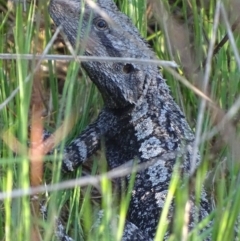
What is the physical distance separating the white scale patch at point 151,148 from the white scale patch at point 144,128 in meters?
0.04

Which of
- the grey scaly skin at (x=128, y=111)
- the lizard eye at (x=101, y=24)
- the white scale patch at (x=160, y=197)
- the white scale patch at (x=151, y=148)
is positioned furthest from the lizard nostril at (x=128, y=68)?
the white scale patch at (x=160, y=197)

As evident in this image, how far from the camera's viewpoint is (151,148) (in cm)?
342

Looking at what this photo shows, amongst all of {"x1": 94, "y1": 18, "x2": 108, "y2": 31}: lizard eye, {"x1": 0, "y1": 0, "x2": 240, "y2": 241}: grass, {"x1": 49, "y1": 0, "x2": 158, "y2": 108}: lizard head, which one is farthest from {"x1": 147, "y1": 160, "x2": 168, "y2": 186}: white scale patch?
{"x1": 94, "y1": 18, "x2": 108, "y2": 31}: lizard eye

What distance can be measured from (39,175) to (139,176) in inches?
17.9

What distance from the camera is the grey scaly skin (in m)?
3.33

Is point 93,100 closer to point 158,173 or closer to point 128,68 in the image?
point 128,68

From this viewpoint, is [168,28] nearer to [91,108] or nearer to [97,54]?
[97,54]

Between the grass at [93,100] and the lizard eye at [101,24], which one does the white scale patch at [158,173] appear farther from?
Answer: the lizard eye at [101,24]

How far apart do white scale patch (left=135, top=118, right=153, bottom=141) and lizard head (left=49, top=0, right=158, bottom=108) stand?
4.4 inches

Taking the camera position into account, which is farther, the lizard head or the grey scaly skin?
the lizard head

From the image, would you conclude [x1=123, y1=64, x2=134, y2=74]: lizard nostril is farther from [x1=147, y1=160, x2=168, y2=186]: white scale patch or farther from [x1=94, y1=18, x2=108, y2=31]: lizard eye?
[x1=147, y1=160, x2=168, y2=186]: white scale patch

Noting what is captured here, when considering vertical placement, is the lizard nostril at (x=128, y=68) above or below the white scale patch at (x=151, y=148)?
above

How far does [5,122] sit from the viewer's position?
3164 millimetres

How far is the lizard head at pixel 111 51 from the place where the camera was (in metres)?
3.44
